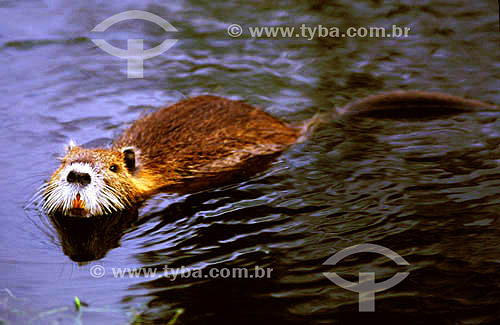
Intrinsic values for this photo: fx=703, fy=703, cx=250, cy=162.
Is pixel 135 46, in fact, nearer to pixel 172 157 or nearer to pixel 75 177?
pixel 172 157

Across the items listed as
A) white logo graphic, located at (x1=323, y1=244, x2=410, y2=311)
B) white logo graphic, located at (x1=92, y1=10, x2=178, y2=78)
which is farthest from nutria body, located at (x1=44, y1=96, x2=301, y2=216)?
white logo graphic, located at (x1=92, y1=10, x2=178, y2=78)

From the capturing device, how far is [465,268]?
3623mm

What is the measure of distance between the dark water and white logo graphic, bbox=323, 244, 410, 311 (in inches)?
1.5

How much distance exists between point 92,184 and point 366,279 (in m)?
1.73

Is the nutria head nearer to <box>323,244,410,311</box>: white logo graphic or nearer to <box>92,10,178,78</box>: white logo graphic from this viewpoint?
<box>323,244,410,311</box>: white logo graphic

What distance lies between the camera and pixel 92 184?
4.20 meters

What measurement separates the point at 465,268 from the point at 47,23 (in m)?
5.21

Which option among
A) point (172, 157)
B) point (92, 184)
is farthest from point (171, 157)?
point (92, 184)

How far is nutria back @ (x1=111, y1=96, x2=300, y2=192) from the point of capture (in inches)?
187

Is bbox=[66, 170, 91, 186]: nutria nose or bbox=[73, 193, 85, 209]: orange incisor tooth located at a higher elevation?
bbox=[66, 170, 91, 186]: nutria nose

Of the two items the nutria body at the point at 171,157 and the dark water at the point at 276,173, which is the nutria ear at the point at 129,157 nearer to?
the nutria body at the point at 171,157

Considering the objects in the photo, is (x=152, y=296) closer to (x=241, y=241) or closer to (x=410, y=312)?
(x=241, y=241)

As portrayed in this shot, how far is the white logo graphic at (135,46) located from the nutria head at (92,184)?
211cm

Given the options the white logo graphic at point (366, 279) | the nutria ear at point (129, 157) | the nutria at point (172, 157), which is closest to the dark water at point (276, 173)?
the white logo graphic at point (366, 279)
